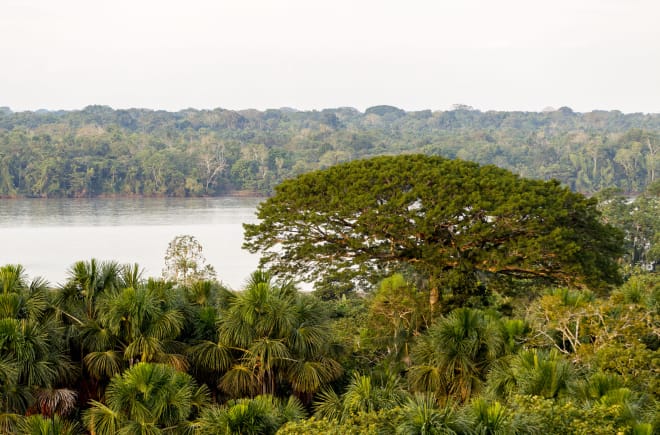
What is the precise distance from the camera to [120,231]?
6106 cm

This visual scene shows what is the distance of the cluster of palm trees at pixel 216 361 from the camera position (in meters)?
10.4

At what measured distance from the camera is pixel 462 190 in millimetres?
18156

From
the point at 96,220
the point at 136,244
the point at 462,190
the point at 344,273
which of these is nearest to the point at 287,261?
the point at 344,273

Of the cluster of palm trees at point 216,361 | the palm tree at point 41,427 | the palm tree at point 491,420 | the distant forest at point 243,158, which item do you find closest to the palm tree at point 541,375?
the cluster of palm trees at point 216,361

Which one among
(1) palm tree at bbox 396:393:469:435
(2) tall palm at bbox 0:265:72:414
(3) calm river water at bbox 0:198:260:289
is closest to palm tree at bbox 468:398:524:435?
(1) palm tree at bbox 396:393:469:435

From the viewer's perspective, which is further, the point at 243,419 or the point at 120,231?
the point at 120,231

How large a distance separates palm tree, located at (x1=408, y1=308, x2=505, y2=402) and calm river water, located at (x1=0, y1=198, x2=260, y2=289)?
949 inches

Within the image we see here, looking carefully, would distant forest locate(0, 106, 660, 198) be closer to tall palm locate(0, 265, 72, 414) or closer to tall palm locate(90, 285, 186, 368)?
tall palm locate(90, 285, 186, 368)

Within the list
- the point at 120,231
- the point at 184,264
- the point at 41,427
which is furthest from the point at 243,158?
the point at 41,427

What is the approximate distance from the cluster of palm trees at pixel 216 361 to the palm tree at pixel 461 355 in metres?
0.02

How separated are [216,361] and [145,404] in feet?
7.05

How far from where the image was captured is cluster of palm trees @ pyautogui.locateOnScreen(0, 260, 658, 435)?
34.1ft

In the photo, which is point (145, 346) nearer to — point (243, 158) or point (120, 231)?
point (120, 231)

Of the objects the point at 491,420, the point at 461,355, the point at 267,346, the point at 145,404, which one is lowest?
the point at 145,404
